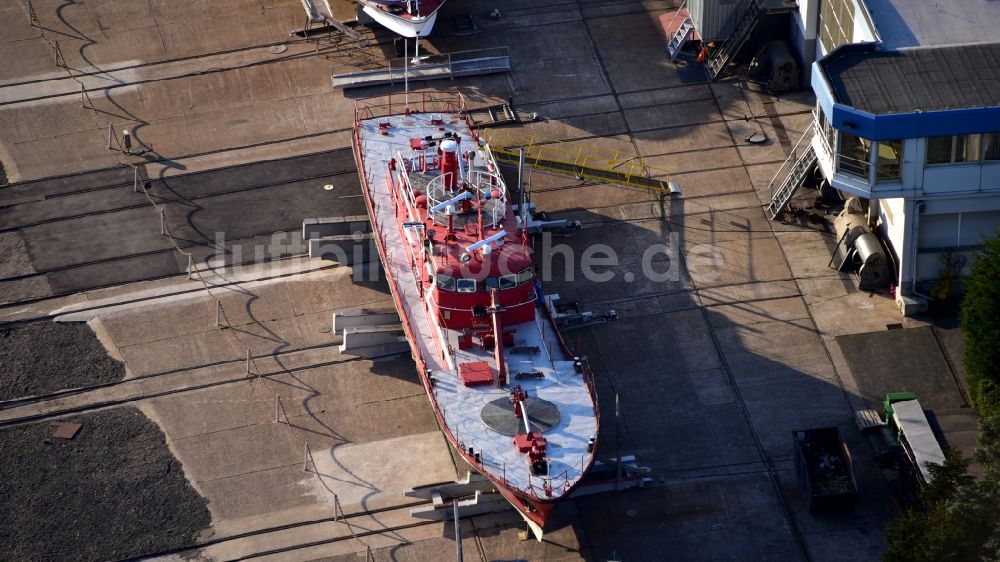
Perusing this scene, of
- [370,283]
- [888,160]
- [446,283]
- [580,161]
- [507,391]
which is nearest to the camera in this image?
[507,391]

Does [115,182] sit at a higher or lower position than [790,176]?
higher

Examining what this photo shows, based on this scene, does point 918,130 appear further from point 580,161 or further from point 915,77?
point 580,161

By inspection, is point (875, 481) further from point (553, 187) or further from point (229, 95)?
point (229, 95)

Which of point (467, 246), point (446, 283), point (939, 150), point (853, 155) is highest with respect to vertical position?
point (939, 150)

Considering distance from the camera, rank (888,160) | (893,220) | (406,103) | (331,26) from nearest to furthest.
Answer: (888,160)
(893,220)
(406,103)
(331,26)

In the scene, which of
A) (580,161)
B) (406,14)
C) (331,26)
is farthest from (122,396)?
(331,26)

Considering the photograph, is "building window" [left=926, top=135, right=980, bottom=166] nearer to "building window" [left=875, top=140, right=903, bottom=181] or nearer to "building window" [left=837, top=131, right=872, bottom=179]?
"building window" [left=875, top=140, right=903, bottom=181]
